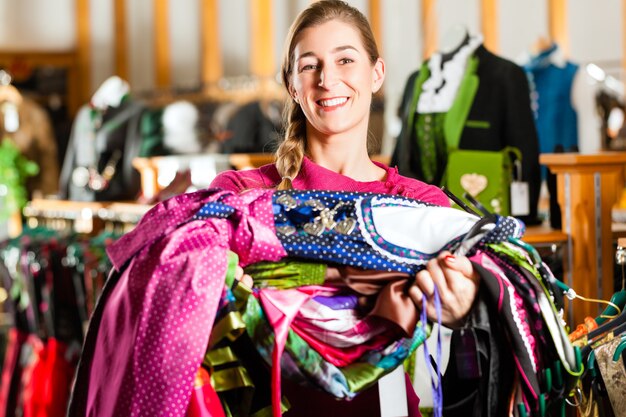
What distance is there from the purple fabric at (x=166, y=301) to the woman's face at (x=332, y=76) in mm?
220

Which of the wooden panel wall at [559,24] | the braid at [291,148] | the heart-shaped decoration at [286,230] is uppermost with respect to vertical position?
the wooden panel wall at [559,24]

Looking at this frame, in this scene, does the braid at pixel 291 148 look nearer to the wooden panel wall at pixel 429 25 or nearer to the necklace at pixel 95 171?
the necklace at pixel 95 171

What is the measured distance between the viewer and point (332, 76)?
6.02ft

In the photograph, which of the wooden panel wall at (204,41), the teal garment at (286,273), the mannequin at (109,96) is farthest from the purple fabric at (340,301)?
the wooden panel wall at (204,41)

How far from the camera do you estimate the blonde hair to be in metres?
1.88

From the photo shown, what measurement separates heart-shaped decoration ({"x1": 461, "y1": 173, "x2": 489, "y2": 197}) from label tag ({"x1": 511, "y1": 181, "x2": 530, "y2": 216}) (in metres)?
0.09

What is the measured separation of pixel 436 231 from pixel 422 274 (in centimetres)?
9

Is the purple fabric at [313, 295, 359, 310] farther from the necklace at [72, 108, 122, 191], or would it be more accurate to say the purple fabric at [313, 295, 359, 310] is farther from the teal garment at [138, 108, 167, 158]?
the teal garment at [138, 108, 167, 158]

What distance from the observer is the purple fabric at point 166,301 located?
63.7 inches

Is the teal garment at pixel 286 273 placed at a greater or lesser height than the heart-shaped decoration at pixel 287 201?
lesser

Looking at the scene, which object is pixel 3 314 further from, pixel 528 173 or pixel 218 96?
pixel 218 96

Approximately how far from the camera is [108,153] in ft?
21.8

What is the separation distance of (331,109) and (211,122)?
6084mm

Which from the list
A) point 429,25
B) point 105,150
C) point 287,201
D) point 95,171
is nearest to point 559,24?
point 429,25
